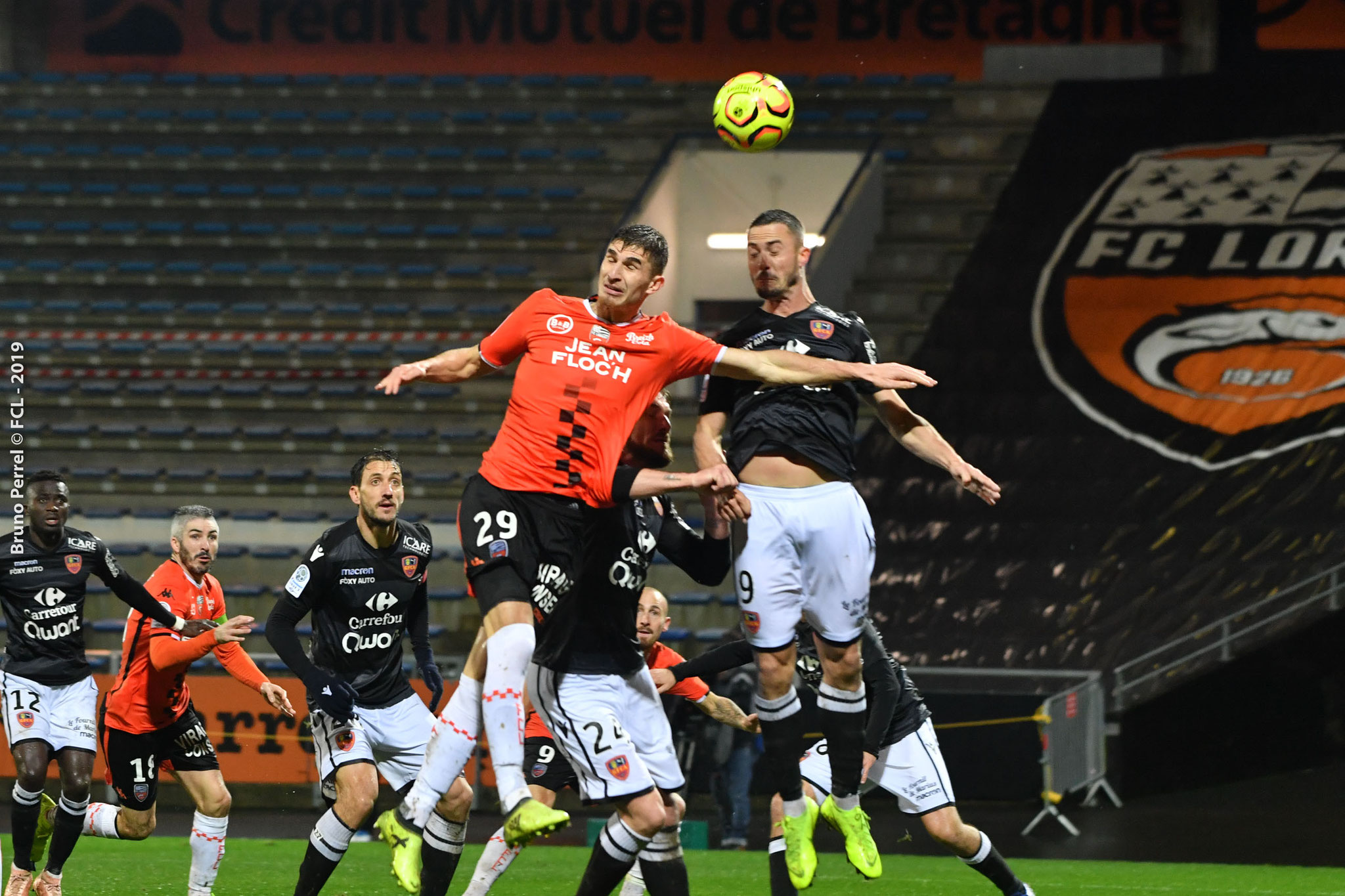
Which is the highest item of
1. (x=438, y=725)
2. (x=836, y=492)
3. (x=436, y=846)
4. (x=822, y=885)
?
(x=836, y=492)

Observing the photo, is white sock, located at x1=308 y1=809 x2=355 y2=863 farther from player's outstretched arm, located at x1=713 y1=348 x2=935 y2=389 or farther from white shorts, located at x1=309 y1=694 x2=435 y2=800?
player's outstretched arm, located at x1=713 y1=348 x2=935 y2=389

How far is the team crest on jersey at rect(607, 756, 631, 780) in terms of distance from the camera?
234 inches

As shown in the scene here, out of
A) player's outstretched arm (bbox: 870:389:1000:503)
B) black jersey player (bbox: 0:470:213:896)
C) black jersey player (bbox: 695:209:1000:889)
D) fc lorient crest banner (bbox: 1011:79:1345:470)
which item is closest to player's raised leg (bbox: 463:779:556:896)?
black jersey player (bbox: 695:209:1000:889)

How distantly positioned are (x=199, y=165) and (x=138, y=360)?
10.9 ft

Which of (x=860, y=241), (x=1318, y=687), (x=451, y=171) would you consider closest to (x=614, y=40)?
(x=451, y=171)

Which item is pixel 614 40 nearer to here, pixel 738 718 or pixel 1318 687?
pixel 1318 687

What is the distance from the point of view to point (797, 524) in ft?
21.7

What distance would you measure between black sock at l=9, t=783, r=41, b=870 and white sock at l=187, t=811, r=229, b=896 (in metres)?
0.96

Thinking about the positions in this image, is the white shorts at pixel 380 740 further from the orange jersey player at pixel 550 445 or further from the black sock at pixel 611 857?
the black sock at pixel 611 857

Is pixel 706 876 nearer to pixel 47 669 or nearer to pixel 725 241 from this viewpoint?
pixel 47 669

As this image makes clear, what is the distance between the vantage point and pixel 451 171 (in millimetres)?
21344

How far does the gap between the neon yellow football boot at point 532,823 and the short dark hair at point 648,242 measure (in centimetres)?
209

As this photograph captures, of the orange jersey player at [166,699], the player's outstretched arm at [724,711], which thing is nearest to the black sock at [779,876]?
the player's outstretched arm at [724,711]

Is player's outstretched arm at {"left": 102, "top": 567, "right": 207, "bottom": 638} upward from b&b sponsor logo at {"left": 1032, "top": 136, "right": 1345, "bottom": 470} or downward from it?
downward
